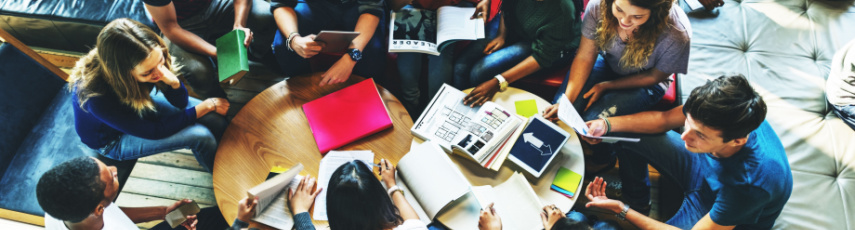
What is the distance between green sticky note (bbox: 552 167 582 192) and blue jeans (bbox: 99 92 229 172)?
5.52 feet

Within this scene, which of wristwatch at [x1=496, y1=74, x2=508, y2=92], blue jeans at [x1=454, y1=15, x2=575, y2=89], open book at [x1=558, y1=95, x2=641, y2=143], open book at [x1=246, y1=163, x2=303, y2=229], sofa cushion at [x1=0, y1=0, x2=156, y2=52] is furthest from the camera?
sofa cushion at [x1=0, y1=0, x2=156, y2=52]

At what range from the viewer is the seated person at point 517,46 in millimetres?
2088

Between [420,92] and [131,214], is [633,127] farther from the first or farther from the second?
[131,214]

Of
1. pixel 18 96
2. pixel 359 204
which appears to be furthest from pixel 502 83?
pixel 18 96

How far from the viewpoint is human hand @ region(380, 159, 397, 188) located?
70.8 inches

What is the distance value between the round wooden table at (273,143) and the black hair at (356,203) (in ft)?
1.34

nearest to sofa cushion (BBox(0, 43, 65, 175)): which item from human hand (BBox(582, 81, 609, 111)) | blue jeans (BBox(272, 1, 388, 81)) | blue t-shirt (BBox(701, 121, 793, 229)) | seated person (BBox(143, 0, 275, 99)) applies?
seated person (BBox(143, 0, 275, 99))

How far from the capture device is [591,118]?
2215 millimetres

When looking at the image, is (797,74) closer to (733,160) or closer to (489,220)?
Result: (733,160)

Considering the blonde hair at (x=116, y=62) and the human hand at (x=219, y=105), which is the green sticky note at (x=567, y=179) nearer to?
the human hand at (x=219, y=105)

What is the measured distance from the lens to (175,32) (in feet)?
7.40

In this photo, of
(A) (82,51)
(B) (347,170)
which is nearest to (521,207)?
(B) (347,170)

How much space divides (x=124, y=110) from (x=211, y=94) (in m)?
0.68

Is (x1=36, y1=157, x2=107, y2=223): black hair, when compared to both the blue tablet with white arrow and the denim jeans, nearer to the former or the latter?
the denim jeans
